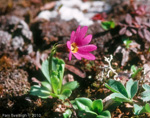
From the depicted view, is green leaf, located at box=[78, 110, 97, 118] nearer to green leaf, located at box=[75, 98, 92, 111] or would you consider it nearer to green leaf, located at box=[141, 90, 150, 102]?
green leaf, located at box=[75, 98, 92, 111]

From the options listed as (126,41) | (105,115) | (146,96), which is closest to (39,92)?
(105,115)

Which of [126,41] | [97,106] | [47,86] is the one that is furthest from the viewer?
[126,41]

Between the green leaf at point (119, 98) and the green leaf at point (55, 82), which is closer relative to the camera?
the green leaf at point (119, 98)

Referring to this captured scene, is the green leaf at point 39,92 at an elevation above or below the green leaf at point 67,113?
above

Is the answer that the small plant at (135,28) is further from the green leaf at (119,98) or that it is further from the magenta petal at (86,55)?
the green leaf at (119,98)

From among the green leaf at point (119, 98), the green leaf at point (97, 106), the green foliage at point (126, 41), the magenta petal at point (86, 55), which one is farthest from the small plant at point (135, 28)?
the green leaf at point (97, 106)

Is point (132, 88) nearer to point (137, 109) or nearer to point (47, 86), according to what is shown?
point (137, 109)

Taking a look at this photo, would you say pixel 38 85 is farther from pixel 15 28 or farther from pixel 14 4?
pixel 14 4
